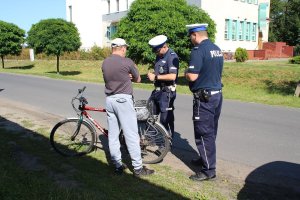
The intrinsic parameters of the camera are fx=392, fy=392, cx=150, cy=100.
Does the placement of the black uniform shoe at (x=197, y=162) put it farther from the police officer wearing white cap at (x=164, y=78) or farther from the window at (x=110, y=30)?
the window at (x=110, y=30)

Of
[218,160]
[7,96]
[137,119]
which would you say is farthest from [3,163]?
[7,96]

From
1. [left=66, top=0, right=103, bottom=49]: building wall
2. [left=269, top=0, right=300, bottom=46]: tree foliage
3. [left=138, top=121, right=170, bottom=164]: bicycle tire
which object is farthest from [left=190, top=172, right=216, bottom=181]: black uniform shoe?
[left=269, top=0, right=300, bottom=46]: tree foliage

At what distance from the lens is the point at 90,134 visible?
625 cm

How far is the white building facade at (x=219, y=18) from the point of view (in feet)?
119

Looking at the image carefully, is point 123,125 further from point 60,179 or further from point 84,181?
point 60,179

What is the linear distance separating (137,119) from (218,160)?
1558mm

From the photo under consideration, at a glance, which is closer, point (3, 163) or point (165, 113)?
point (3, 163)

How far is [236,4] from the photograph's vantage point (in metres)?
37.7

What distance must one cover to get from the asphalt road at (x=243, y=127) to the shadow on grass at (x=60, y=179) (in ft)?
6.31

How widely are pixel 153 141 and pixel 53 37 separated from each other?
2401 centimetres

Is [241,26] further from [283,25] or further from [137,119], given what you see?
[137,119]

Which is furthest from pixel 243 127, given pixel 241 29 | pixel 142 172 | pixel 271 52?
pixel 271 52

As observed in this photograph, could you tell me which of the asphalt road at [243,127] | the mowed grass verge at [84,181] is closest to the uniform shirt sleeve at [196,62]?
the mowed grass verge at [84,181]

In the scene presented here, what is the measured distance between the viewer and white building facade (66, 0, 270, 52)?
119ft
